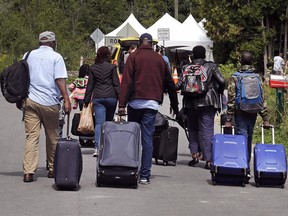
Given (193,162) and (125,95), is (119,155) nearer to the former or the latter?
(125,95)

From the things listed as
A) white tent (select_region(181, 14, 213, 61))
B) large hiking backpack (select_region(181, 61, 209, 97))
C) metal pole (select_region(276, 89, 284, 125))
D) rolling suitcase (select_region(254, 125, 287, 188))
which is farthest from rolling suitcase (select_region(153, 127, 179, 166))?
white tent (select_region(181, 14, 213, 61))

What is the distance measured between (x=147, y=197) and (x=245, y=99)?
2290 millimetres

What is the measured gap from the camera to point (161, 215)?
9.22 meters

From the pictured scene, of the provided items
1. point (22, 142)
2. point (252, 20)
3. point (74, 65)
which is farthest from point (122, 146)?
point (74, 65)

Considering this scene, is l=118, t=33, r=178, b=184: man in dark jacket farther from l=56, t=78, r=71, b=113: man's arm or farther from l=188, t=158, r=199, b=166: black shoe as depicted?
l=188, t=158, r=199, b=166: black shoe

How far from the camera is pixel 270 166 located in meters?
11.3

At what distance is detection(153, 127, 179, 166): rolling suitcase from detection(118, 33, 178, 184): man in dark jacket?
158cm

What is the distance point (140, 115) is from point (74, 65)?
1550 inches

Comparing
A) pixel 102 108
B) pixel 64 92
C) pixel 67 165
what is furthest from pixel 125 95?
pixel 102 108

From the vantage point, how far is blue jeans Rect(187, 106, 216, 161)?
42.1ft

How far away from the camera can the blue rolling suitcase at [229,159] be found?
11.3 meters

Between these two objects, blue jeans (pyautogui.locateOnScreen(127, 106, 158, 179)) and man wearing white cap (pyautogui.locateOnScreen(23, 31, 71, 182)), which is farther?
blue jeans (pyautogui.locateOnScreen(127, 106, 158, 179))

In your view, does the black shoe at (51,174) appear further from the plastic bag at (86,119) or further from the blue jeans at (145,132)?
the plastic bag at (86,119)

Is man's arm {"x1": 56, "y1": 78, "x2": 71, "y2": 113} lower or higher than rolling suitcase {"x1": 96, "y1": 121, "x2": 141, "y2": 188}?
higher
